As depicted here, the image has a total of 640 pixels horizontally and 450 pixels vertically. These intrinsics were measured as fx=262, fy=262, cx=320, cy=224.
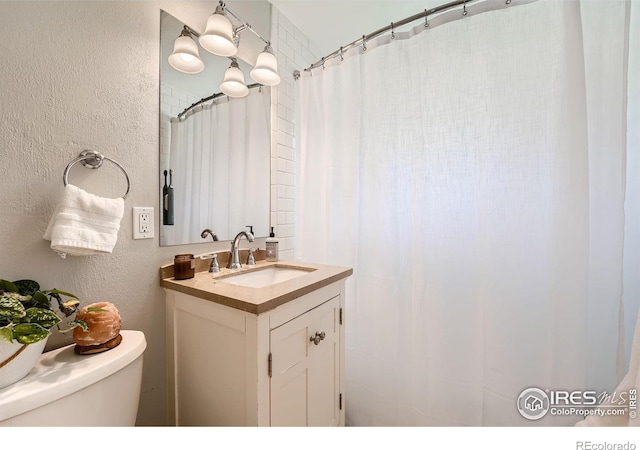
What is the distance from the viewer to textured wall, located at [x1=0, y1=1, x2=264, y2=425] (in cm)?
73

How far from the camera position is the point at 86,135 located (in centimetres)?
84

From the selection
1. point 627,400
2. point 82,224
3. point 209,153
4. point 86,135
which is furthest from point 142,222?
point 627,400

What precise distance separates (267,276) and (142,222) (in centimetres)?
59

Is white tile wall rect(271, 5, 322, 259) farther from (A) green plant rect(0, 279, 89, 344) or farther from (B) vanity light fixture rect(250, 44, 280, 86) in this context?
(A) green plant rect(0, 279, 89, 344)

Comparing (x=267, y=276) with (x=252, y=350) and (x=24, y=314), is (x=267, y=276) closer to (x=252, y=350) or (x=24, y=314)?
(x=252, y=350)

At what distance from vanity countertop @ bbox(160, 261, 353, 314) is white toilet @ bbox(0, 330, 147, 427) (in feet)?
0.72

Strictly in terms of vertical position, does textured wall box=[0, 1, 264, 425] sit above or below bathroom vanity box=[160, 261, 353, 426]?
above

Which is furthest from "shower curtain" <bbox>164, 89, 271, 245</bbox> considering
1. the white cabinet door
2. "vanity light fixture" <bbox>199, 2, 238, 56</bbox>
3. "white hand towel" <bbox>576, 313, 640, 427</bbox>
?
"white hand towel" <bbox>576, 313, 640, 427</bbox>

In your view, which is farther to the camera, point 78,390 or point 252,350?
point 252,350

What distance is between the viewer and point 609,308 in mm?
969

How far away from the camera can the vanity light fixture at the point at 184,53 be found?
1.04 metres

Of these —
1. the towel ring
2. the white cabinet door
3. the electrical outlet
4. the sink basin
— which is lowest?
the white cabinet door
